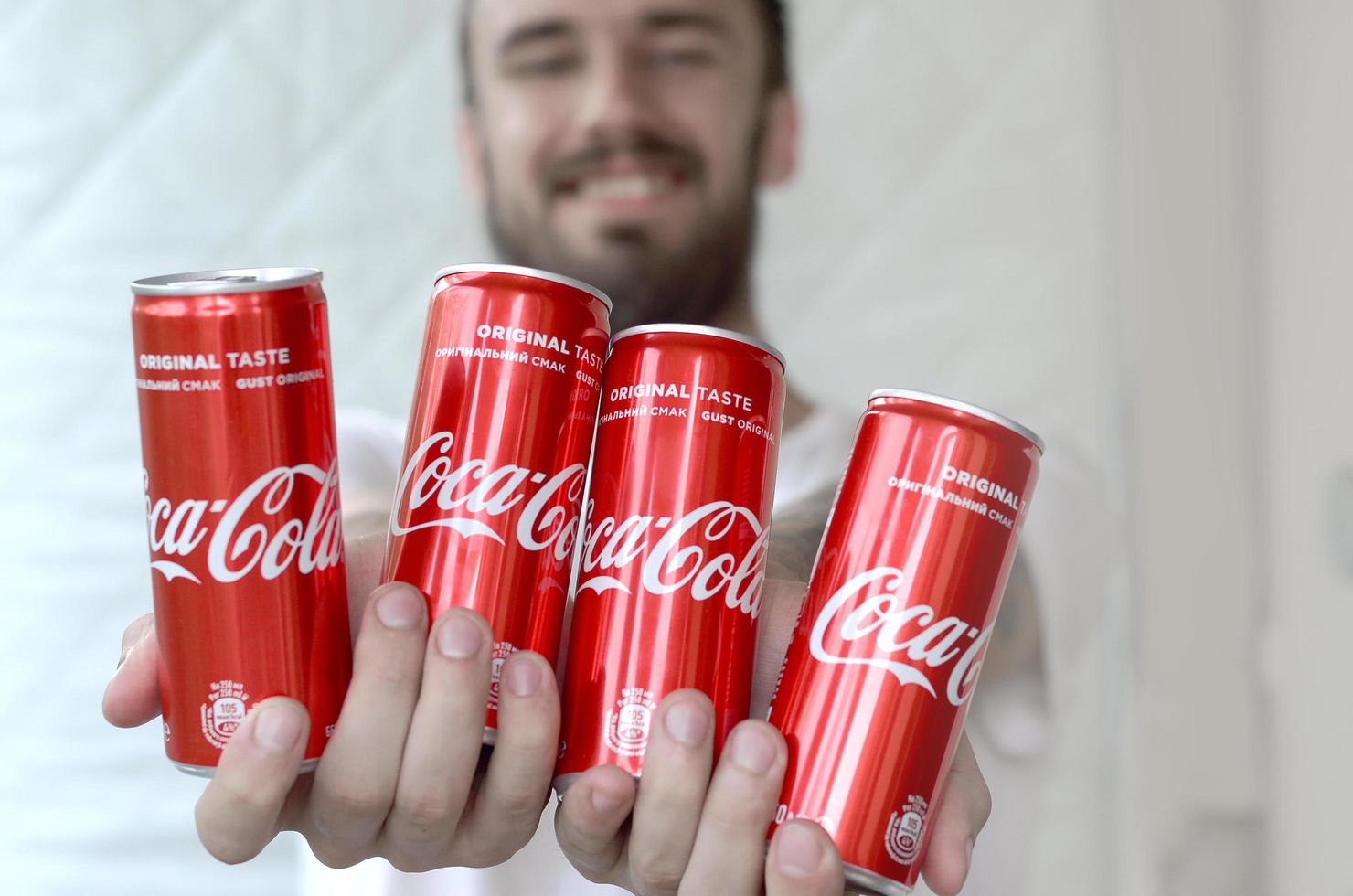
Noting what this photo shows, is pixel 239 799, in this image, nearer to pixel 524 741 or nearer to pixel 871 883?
pixel 524 741

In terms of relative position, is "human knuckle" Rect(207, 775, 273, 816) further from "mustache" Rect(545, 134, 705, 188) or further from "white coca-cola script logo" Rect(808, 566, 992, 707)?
"mustache" Rect(545, 134, 705, 188)

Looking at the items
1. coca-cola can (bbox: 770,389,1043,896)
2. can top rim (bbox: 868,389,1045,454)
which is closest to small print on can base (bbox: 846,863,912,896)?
coca-cola can (bbox: 770,389,1043,896)

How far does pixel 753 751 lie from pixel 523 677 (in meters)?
0.11

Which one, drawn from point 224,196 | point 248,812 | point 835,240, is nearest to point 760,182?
point 835,240

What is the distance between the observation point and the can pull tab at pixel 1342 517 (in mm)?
1109

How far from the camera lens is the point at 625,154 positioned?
50.0 inches

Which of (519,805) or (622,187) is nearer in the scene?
(519,805)

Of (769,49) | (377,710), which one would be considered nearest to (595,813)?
(377,710)

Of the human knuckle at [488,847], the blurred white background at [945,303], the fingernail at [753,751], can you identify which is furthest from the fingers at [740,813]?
the blurred white background at [945,303]

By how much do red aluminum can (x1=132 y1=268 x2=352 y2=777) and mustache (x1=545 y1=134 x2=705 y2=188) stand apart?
82 centimetres

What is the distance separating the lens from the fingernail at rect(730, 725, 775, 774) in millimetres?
491

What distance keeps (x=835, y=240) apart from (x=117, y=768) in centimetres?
106

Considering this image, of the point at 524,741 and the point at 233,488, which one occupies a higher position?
the point at 233,488

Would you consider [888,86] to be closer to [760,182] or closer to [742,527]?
[760,182]
